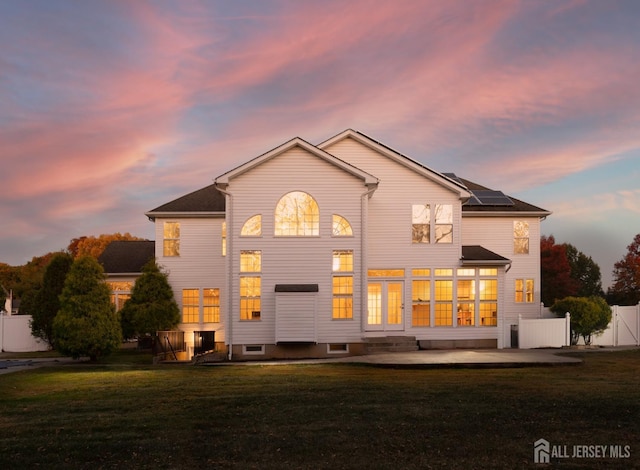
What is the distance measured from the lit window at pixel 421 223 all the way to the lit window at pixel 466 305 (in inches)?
97.4

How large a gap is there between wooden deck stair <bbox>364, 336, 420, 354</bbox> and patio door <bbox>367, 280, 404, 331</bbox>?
0.63m

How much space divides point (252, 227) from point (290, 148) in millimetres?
3599

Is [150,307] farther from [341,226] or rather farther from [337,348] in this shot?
[341,226]

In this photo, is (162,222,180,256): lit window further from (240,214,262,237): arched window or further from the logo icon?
the logo icon

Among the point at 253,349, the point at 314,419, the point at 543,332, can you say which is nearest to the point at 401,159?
the point at 543,332

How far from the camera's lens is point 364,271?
23.9 metres

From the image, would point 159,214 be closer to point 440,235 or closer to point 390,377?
point 440,235

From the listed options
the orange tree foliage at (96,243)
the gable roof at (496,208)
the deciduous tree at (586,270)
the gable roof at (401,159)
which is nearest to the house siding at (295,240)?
the gable roof at (401,159)

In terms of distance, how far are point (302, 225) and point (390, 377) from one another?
931cm

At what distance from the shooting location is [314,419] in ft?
34.1

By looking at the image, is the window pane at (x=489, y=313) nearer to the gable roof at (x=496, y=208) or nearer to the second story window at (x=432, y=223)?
the second story window at (x=432, y=223)

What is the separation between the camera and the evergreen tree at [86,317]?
21656mm

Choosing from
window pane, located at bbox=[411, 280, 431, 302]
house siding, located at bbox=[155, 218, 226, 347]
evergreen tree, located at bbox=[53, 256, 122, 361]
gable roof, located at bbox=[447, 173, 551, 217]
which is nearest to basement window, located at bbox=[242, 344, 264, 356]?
house siding, located at bbox=[155, 218, 226, 347]

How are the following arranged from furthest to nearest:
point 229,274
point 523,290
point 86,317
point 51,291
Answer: point 523,290, point 51,291, point 229,274, point 86,317
